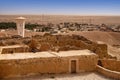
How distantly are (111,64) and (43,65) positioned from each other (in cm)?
427

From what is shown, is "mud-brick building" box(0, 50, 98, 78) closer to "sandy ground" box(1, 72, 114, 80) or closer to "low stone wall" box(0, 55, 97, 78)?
"low stone wall" box(0, 55, 97, 78)

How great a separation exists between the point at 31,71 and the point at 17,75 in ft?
2.61

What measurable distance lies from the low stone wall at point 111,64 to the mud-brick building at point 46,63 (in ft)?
2.93

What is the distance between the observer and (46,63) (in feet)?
44.2

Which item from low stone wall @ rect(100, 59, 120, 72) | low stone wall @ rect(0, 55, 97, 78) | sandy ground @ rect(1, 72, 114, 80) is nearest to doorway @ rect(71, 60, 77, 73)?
low stone wall @ rect(0, 55, 97, 78)

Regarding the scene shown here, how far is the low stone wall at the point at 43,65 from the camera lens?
13.0 meters

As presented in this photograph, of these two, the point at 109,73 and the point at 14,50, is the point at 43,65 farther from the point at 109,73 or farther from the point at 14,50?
the point at 14,50

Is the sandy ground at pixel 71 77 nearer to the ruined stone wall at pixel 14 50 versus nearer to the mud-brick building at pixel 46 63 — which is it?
the mud-brick building at pixel 46 63

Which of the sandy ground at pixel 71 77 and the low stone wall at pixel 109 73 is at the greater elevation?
the low stone wall at pixel 109 73

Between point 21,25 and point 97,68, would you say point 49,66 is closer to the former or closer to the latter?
point 97,68

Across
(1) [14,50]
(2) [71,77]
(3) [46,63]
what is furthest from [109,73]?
(1) [14,50]

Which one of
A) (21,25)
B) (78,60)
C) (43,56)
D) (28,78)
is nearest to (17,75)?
(28,78)

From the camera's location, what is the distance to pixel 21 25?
→ 98.5 feet

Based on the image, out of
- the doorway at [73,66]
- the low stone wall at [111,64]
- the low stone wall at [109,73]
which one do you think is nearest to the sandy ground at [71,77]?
the low stone wall at [109,73]
